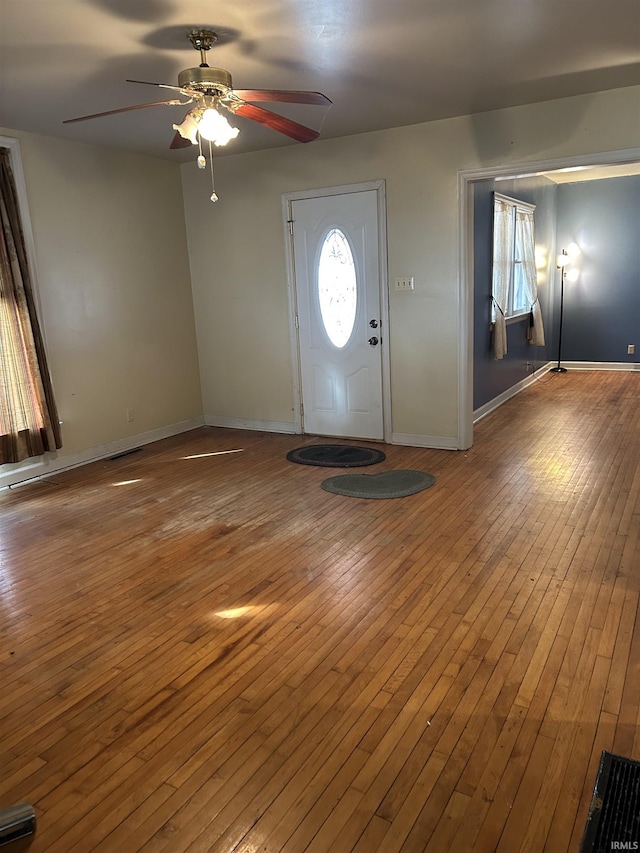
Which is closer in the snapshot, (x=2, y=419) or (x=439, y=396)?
(x=2, y=419)

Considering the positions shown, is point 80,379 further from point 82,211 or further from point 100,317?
point 82,211

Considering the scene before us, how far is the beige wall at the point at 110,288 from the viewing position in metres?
5.14

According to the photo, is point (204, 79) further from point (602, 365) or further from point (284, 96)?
point (602, 365)

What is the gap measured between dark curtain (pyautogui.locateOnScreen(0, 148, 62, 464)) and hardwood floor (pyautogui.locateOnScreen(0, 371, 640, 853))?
588 millimetres

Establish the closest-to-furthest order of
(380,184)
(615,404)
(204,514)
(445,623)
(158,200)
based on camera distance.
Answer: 1. (445,623)
2. (204,514)
3. (380,184)
4. (158,200)
5. (615,404)

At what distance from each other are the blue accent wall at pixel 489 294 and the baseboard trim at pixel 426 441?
3.68ft

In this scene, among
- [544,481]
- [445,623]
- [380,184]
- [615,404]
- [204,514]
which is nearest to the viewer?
[445,623]

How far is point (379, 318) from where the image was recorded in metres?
5.61

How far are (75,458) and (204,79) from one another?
3546 millimetres

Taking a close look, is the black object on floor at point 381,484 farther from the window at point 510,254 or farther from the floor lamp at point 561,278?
the floor lamp at point 561,278

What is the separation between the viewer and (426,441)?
559cm

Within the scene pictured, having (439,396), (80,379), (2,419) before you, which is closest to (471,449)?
(439,396)

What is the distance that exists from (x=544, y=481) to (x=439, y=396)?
127 cm

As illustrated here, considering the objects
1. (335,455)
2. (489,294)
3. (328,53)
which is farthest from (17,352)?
(489,294)
